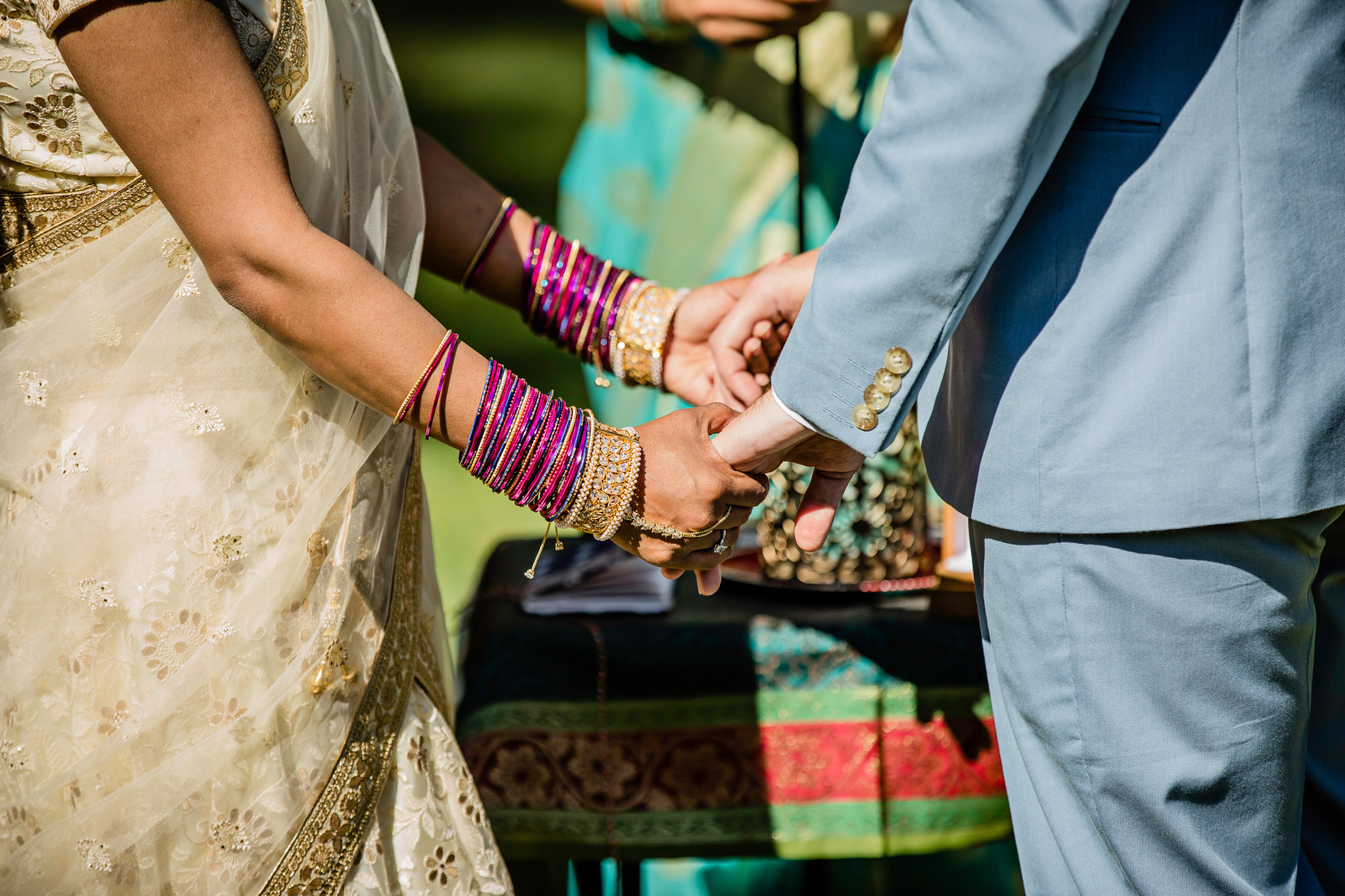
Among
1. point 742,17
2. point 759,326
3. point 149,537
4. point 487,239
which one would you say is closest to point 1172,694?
point 759,326

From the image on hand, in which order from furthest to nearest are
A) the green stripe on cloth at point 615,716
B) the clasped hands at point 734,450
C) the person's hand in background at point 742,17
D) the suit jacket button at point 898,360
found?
the person's hand in background at point 742,17 → the green stripe on cloth at point 615,716 → the clasped hands at point 734,450 → the suit jacket button at point 898,360

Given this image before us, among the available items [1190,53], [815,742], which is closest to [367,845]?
[815,742]

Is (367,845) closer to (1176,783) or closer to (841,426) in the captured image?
(841,426)

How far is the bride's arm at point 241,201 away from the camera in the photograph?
2.60ft

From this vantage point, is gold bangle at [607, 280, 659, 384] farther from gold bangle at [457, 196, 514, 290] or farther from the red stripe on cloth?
the red stripe on cloth

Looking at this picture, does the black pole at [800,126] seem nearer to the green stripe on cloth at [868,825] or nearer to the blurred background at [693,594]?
the blurred background at [693,594]

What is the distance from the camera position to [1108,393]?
2.69 ft

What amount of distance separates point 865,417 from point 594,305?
65 cm

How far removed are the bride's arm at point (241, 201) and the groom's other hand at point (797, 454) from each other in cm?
29

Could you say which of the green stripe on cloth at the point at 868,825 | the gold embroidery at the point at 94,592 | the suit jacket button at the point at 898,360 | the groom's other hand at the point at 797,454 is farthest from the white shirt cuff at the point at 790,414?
the green stripe on cloth at the point at 868,825

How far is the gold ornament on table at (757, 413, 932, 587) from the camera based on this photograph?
5.53ft

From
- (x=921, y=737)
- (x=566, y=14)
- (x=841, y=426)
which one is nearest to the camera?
(x=841, y=426)

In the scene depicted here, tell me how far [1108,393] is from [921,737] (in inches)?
37.8

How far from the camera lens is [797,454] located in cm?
120
